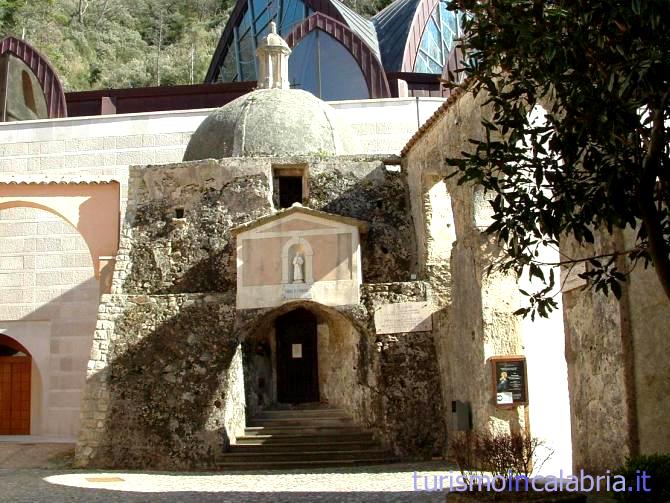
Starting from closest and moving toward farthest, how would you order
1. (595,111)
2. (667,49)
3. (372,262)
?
(667,49), (595,111), (372,262)

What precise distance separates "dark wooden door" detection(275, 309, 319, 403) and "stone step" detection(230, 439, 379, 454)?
2496 mm

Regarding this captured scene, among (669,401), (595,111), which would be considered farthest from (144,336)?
(595,111)

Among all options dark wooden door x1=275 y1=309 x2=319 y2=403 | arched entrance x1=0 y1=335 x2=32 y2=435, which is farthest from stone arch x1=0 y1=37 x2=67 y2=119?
dark wooden door x1=275 y1=309 x2=319 y2=403

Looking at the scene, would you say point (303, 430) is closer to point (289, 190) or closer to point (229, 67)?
point (289, 190)

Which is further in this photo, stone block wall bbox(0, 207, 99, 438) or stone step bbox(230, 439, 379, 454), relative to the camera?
stone block wall bbox(0, 207, 99, 438)

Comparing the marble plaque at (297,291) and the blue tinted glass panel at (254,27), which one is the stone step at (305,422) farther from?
the blue tinted glass panel at (254,27)

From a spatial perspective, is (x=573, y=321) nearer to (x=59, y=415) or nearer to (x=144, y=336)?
(x=144, y=336)

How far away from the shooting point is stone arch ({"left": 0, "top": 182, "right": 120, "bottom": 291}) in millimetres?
17250

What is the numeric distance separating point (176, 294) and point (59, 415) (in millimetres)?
7288

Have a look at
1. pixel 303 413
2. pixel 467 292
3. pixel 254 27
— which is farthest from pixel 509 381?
pixel 254 27

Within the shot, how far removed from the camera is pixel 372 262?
15695mm

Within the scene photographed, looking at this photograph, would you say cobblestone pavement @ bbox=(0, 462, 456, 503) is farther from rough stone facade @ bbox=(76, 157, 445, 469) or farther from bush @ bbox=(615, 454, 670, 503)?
bush @ bbox=(615, 454, 670, 503)

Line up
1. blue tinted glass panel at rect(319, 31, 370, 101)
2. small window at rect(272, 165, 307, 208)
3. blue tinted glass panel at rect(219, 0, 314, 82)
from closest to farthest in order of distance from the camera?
1. small window at rect(272, 165, 307, 208)
2. blue tinted glass panel at rect(319, 31, 370, 101)
3. blue tinted glass panel at rect(219, 0, 314, 82)

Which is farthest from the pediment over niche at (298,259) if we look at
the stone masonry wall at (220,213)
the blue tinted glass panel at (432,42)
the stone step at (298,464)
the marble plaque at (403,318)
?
the blue tinted glass panel at (432,42)
